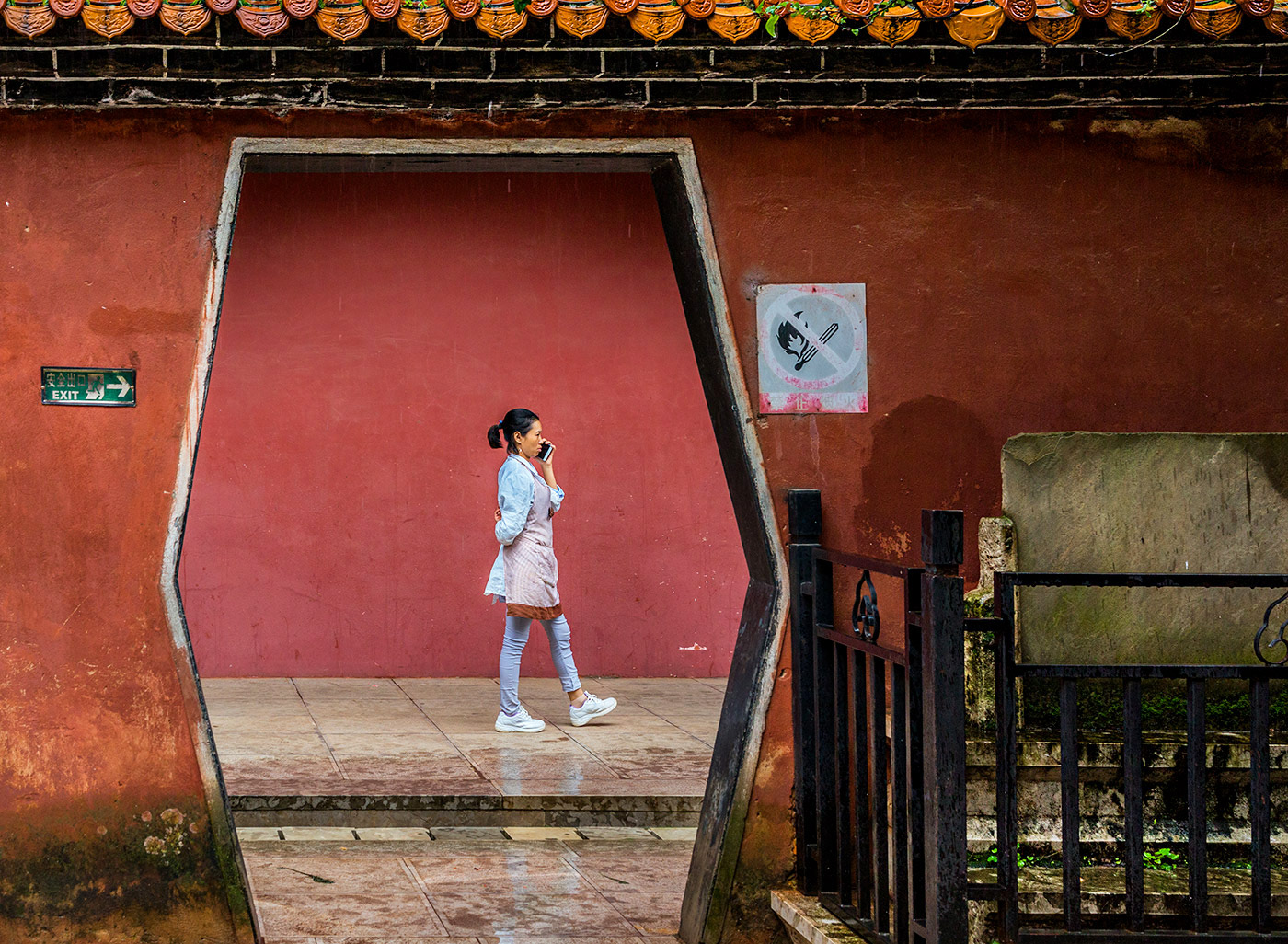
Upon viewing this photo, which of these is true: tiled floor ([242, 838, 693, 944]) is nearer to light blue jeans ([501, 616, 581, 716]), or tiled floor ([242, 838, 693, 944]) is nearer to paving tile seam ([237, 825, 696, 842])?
paving tile seam ([237, 825, 696, 842])

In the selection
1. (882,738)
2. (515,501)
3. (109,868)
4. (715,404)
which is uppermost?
(715,404)

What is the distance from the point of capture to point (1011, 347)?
16.1 ft

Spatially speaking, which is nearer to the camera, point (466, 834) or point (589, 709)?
point (466, 834)

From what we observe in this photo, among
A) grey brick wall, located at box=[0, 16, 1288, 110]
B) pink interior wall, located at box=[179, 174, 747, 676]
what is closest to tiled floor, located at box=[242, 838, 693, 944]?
grey brick wall, located at box=[0, 16, 1288, 110]

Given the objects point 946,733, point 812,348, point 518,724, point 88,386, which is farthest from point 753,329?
point 518,724

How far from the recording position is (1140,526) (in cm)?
487

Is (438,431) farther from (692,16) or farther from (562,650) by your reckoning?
(692,16)

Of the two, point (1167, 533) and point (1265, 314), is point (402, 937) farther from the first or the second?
point (1265, 314)

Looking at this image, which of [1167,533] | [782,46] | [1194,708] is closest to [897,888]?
[1194,708]

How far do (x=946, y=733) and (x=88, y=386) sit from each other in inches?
115

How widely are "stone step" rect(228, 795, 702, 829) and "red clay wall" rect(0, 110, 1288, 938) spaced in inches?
82.7

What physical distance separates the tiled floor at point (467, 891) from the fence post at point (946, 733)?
1.79 meters

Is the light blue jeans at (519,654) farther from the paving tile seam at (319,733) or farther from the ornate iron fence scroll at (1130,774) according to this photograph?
the ornate iron fence scroll at (1130,774)

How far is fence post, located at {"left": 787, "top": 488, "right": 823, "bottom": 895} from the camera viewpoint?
4621 millimetres
